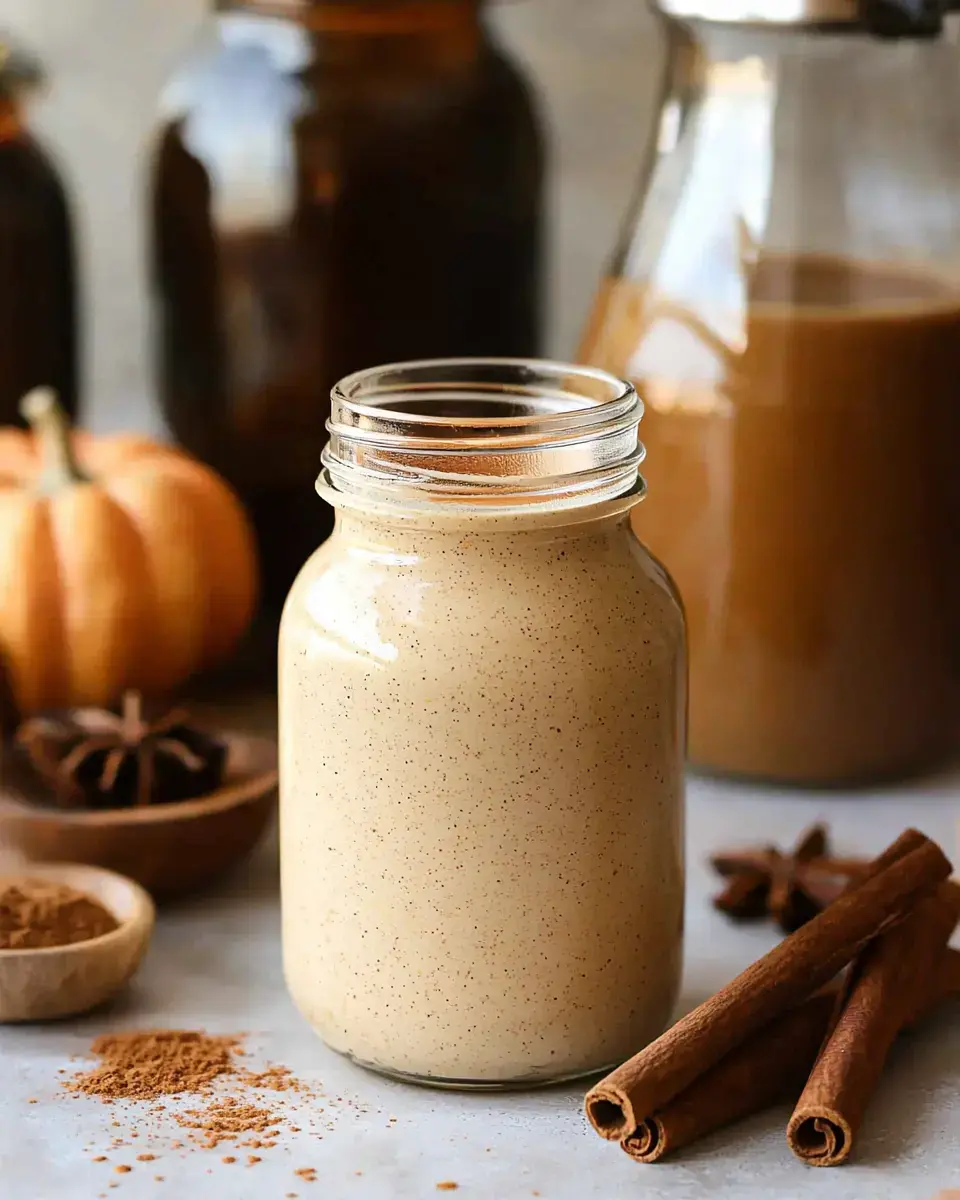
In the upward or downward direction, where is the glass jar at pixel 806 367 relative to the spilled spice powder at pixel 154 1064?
upward

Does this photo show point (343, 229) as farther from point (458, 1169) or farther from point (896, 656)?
point (458, 1169)

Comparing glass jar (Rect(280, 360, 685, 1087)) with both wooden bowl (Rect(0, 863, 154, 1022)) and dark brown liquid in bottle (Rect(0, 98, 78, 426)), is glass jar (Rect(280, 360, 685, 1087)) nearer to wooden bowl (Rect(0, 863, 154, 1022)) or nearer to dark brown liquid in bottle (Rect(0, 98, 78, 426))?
wooden bowl (Rect(0, 863, 154, 1022))

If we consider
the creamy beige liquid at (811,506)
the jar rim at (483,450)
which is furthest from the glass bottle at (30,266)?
the jar rim at (483,450)

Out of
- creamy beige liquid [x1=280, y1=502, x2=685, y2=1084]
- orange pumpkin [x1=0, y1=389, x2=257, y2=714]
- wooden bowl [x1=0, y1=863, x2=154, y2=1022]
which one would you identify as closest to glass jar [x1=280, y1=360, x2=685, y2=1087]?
creamy beige liquid [x1=280, y1=502, x2=685, y2=1084]

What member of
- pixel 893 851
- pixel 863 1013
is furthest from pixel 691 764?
pixel 863 1013

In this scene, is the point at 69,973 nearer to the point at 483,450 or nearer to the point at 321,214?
the point at 483,450

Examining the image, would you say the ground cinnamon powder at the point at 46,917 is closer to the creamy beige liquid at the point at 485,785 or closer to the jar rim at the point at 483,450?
the creamy beige liquid at the point at 485,785

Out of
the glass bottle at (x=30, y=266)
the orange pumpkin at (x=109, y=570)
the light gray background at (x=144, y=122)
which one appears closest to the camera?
the orange pumpkin at (x=109, y=570)

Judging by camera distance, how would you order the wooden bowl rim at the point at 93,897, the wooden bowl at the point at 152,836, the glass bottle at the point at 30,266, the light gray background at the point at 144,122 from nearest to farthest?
the wooden bowl rim at the point at 93,897, the wooden bowl at the point at 152,836, the glass bottle at the point at 30,266, the light gray background at the point at 144,122
